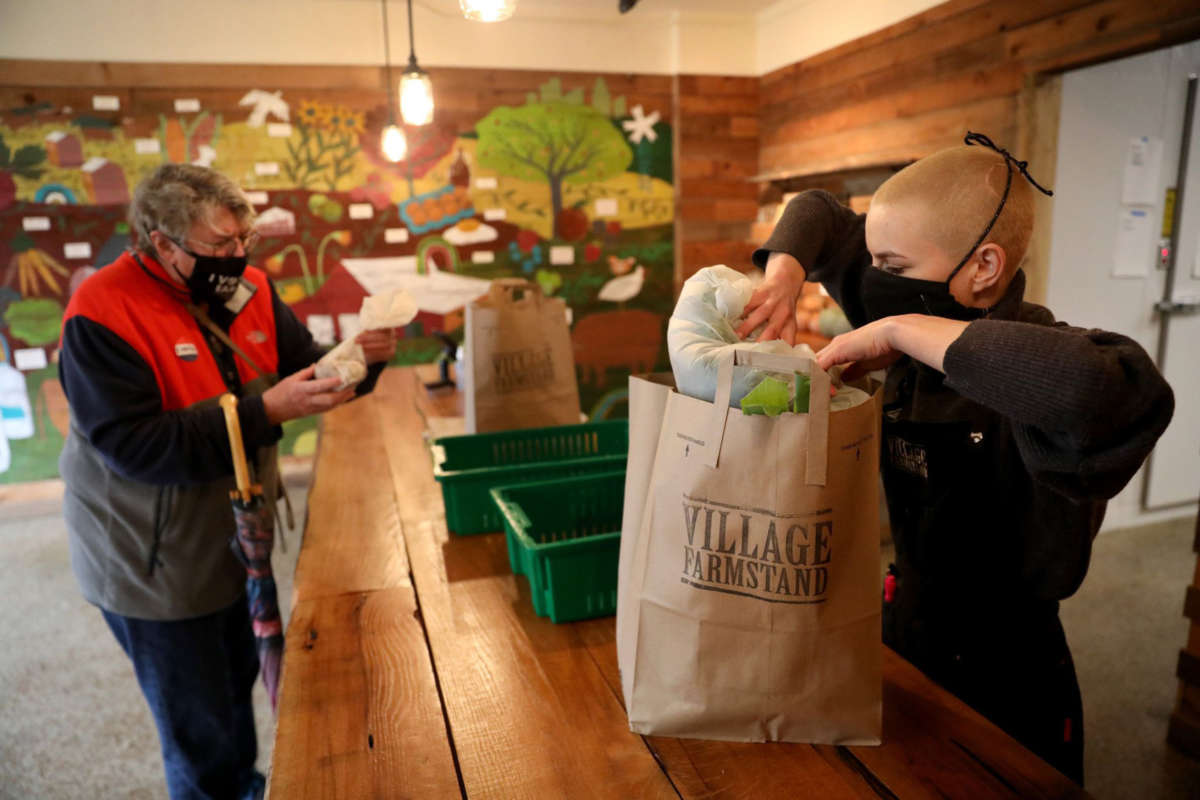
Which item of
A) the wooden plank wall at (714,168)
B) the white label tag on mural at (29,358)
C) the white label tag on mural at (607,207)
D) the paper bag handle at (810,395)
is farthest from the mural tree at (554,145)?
the paper bag handle at (810,395)

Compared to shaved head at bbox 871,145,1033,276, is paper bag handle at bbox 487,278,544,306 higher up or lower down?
lower down

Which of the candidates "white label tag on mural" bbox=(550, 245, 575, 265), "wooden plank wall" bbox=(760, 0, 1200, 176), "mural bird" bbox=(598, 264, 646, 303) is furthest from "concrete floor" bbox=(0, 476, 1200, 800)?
"mural bird" bbox=(598, 264, 646, 303)

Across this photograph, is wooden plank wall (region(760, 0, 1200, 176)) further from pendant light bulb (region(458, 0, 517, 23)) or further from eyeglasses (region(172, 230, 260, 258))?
eyeglasses (region(172, 230, 260, 258))

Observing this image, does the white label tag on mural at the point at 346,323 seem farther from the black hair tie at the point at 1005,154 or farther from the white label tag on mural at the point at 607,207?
the black hair tie at the point at 1005,154

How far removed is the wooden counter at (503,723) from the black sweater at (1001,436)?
0.66 ft

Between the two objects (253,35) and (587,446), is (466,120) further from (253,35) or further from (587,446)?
(587,446)

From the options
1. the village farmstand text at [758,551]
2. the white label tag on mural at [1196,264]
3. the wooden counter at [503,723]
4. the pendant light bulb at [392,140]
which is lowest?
the wooden counter at [503,723]

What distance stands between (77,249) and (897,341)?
4811 millimetres

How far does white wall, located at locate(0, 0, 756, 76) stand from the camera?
4.05 m

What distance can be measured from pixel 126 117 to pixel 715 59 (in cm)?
362

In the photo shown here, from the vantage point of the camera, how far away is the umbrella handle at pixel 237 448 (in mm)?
1489

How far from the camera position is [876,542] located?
0.85 m

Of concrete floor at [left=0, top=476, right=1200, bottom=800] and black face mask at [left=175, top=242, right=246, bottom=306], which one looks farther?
concrete floor at [left=0, top=476, right=1200, bottom=800]

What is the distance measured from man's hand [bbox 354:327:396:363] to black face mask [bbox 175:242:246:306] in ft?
0.99
